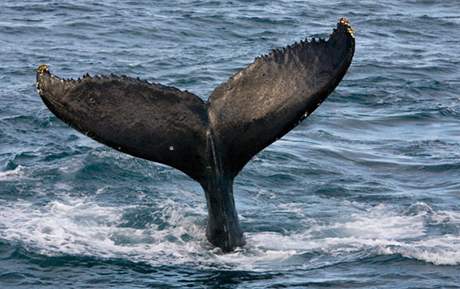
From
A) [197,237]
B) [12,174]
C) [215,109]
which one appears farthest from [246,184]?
[215,109]

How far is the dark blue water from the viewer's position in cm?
916

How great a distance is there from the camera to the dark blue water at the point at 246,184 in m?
9.16

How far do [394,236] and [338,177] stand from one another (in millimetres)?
2269

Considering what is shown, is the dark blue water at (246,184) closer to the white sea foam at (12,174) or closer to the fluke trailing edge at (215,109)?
the white sea foam at (12,174)

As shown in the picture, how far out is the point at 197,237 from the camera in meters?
9.62

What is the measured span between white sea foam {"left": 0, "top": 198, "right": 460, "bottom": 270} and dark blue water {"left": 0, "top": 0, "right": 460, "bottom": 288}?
2 cm

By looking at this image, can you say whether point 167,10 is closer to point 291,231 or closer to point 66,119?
point 291,231

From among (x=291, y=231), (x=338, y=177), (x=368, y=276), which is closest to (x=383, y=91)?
(x=338, y=177)

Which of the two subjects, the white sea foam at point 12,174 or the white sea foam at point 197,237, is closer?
the white sea foam at point 197,237

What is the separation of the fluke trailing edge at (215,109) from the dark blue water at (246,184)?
0.93m

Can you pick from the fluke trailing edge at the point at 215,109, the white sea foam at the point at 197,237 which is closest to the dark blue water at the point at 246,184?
the white sea foam at the point at 197,237

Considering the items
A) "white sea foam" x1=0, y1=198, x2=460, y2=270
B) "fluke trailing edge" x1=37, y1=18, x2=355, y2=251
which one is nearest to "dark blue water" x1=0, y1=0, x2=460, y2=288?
"white sea foam" x1=0, y1=198, x2=460, y2=270

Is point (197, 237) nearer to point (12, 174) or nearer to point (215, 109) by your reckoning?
point (215, 109)

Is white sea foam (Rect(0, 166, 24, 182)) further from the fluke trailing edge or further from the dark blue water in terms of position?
the fluke trailing edge
